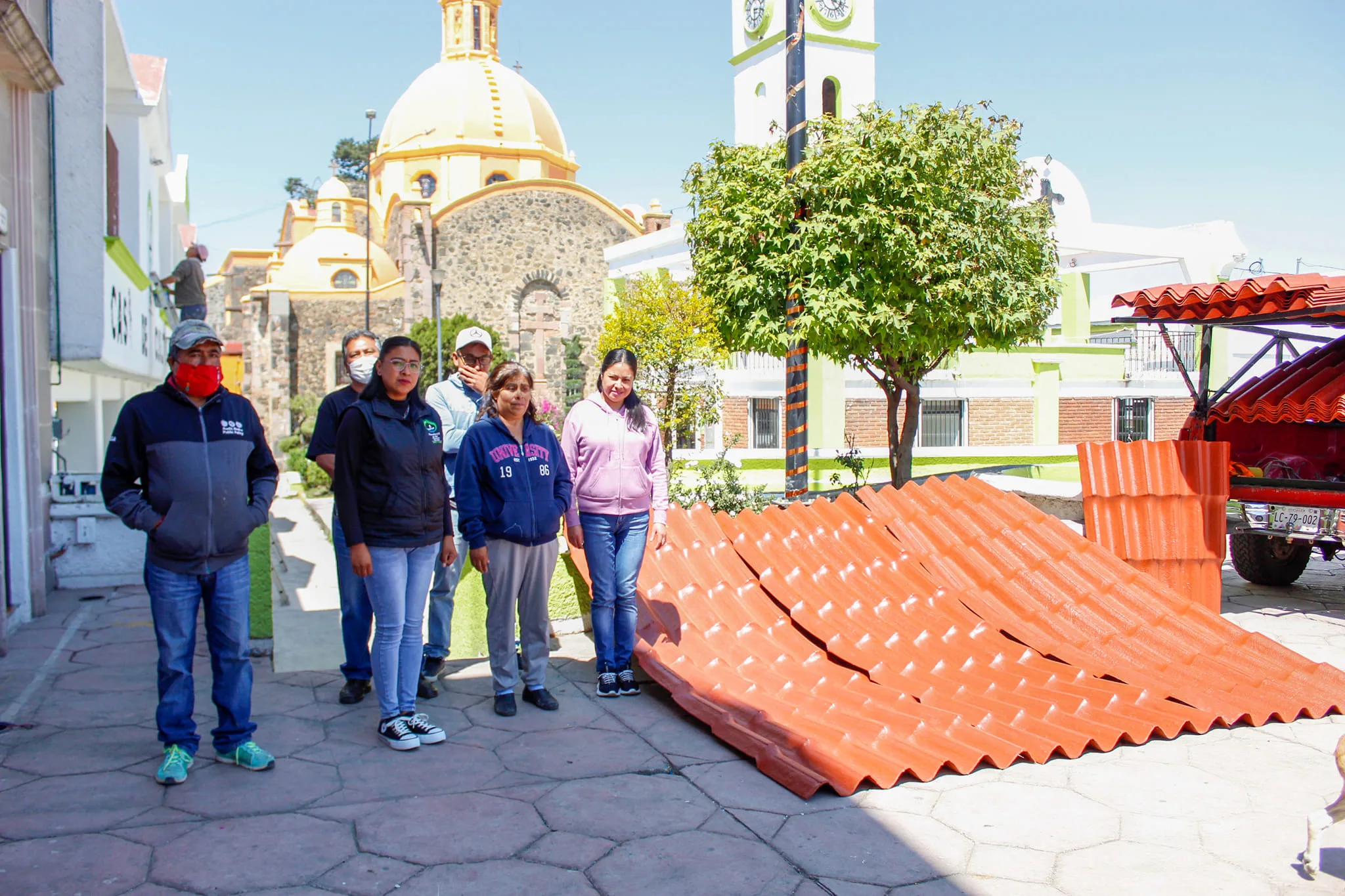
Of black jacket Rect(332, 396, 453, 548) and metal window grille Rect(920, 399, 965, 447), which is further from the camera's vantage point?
metal window grille Rect(920, 399, 965, 447)

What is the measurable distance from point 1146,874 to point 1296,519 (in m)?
4.68

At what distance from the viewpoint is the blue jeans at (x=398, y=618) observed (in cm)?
407

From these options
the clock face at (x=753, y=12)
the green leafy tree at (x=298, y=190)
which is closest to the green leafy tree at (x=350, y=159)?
the green leafy tree at (x=298, y=190)

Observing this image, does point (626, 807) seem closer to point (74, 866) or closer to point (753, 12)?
point (74, 866)

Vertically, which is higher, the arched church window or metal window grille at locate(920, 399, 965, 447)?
the arched church window

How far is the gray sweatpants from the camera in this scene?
4.49 metres

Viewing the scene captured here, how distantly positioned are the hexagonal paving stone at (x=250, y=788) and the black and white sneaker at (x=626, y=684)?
1423mm

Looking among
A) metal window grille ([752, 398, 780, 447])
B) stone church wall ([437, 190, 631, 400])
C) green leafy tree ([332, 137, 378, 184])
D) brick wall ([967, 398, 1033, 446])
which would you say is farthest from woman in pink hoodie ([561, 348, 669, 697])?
green leafy tree ([332, 137, 378, 184])

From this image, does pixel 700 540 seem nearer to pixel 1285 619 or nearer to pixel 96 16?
pixel 1285 619

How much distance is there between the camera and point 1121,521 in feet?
21.1

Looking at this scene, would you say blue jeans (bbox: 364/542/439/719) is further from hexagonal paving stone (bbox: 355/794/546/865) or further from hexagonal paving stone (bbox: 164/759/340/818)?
hexagonal paving stone (bbox: 355/794/546/865)

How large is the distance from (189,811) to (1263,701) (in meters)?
4.33

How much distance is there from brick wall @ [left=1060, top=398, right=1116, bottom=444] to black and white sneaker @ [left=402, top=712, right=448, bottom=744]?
19620mm

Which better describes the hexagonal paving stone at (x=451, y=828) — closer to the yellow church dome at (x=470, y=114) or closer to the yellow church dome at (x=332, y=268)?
the yellow church dome at (x=332, y=268)
